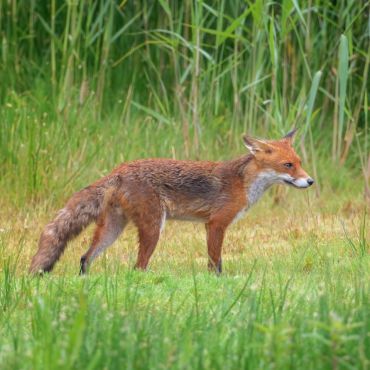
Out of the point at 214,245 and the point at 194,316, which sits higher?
the point at 194,316

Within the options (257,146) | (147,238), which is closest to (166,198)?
(147,238)

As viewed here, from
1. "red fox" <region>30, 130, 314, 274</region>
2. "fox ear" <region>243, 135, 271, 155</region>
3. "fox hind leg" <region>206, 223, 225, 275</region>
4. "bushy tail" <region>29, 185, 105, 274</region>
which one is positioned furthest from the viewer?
"fox ear" <region>243, 135, 271, 155</region>

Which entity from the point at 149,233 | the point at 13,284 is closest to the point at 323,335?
the point at 13,284

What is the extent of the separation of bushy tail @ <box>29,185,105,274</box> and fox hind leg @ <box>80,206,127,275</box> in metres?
0.10

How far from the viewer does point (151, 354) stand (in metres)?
4.30

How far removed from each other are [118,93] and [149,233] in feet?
16.5

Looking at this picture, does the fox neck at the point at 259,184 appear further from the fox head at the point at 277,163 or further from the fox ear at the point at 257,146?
the fox ear at the point at 257,146

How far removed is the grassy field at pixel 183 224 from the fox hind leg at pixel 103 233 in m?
0.23

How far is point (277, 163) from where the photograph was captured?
8.46 m

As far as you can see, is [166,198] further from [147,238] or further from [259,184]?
[259,184]

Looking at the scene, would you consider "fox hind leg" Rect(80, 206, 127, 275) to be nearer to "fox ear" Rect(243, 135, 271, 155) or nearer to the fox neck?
the fox neck

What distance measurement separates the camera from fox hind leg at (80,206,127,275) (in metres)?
7.68

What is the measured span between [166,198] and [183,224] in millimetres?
2267

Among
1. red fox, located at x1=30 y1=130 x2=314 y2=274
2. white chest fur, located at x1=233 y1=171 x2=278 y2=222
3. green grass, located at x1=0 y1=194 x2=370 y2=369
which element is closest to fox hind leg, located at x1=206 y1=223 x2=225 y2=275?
red fox, located at x1=30 y1=130 x2=314 y2=274
